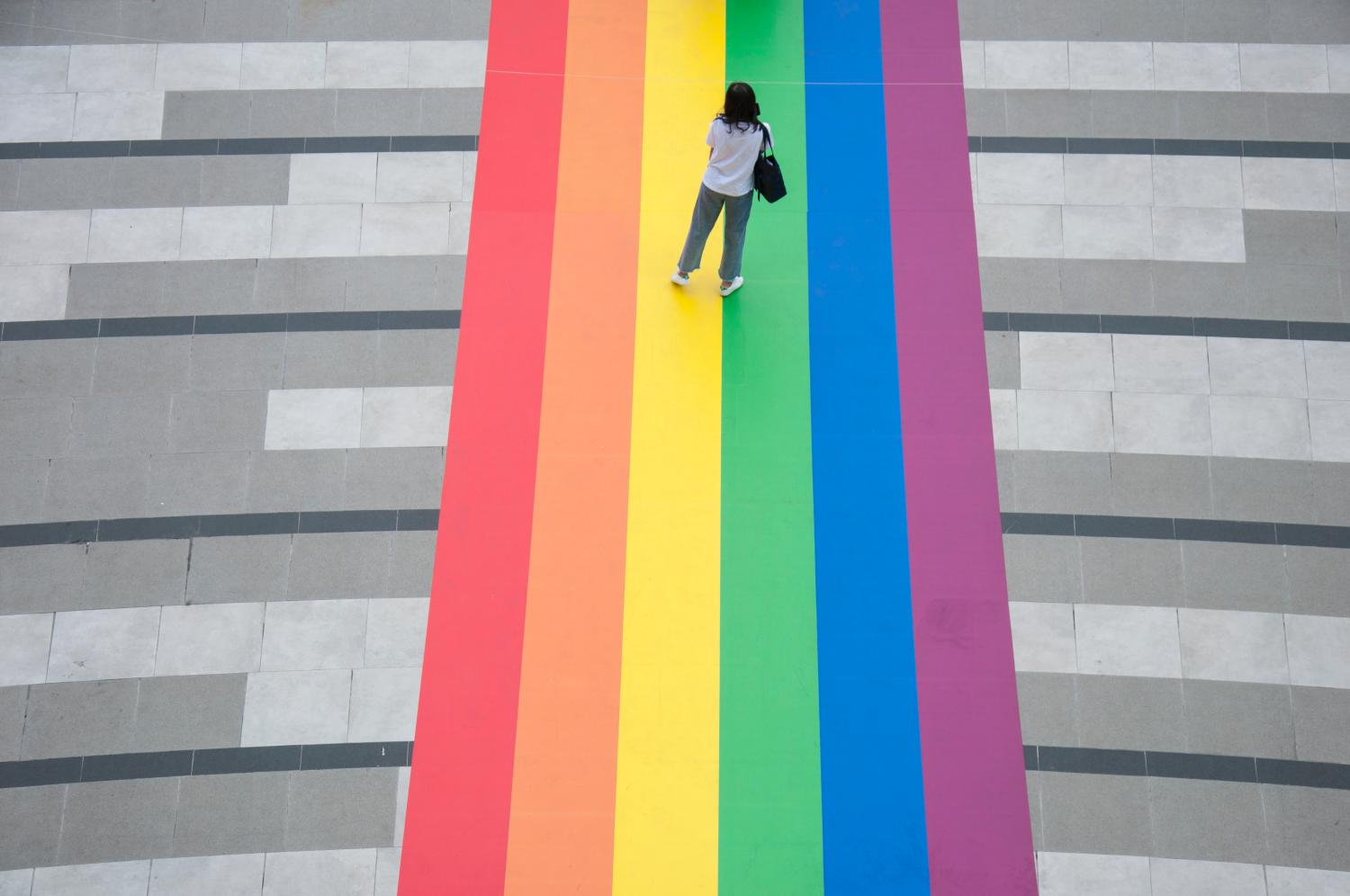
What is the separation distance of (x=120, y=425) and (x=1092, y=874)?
652 cm

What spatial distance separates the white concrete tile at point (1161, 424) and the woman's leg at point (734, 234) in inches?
103

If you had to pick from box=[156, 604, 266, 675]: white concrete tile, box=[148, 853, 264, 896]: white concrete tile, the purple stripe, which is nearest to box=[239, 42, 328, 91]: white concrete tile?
box=[156, 604, 266, 675]: white concrete tile

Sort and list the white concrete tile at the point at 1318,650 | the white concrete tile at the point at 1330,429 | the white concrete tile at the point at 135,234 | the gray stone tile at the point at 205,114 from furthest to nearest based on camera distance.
Answer: the gray stone tile at the point at 205,114, the white concrete tile at the point at 135,234, the white concrete tile at the point at 1330,429, the white concrete tile at the point at 1318,650

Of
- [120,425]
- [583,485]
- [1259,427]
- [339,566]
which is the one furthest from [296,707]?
[1259,427]

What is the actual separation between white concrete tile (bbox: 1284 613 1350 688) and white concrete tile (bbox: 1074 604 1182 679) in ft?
2.30

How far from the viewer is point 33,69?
6.91 m

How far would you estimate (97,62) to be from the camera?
273 inches

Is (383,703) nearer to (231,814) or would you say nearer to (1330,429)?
(231,814)

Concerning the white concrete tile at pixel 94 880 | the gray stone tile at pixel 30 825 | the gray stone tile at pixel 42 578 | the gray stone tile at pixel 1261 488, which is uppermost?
the gray stone tile at pixel 1261 488

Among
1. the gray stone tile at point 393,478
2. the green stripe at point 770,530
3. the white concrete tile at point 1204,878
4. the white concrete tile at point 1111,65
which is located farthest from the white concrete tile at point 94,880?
the white concrete tile at point 1111,65

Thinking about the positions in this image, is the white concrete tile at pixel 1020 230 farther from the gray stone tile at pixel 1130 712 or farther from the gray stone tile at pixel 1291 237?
the gray stone tile at pixel 1130 712

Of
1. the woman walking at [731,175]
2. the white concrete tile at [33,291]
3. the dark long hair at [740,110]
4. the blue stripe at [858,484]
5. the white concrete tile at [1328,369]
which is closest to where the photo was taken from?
the dark long hair at [740,110]

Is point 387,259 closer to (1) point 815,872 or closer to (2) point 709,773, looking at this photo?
(2) point 709,773

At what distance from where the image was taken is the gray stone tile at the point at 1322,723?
5.53m
